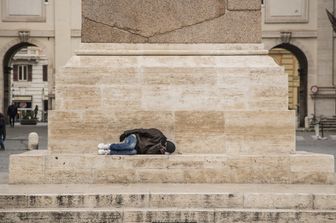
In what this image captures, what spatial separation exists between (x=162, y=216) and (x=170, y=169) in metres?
1.14

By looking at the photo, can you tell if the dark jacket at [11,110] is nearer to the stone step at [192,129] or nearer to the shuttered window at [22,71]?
the shuttered window at [22,71]

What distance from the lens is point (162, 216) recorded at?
641cm

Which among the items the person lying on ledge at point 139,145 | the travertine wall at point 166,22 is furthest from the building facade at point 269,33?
the person lying on ledge at point 139,145

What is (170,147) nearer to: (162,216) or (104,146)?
(104,146)

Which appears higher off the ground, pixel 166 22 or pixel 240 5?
pixel 240 5

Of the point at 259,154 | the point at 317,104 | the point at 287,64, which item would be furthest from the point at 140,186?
the point at 287,64

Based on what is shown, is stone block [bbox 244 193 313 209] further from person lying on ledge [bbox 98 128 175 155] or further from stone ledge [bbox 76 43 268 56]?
stone ledge [bbox 76 43 268 56]

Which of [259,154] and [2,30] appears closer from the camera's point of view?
[259,154]

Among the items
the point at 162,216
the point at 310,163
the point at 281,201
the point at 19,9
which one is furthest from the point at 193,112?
the point at 19,9

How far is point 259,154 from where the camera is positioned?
25.6 feet

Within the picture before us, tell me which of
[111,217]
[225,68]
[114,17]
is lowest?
[111,217]

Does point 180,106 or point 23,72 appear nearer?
point 180,106

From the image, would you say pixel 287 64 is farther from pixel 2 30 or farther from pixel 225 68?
pixel 225 68

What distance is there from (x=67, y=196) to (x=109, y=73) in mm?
1817
